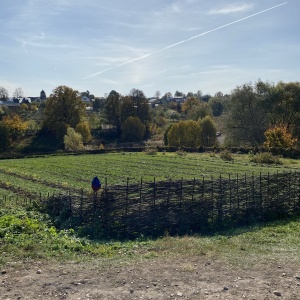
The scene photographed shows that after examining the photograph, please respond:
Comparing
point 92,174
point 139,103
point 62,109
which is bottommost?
point 92,174

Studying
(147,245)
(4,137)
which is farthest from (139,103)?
(147,245)

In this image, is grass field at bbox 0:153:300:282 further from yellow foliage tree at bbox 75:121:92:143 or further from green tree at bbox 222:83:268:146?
yellow foliage tree at bbox 75:121:92:143

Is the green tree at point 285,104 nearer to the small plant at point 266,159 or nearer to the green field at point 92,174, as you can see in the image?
the small plant at point 266,159

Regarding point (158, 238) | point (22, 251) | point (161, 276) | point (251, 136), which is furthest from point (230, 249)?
point (251, 136)

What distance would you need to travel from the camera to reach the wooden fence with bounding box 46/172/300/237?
535 inches

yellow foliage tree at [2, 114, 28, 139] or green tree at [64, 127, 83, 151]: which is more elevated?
yellow foliage tree at [2, 114, 28, 139]

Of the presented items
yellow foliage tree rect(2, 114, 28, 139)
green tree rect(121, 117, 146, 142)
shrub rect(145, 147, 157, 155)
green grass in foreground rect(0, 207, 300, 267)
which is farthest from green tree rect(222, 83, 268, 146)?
green grass in foreground rect(0, 207, 300, 267)

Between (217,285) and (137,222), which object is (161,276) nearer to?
(217,285)

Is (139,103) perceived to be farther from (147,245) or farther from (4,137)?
(147,245)

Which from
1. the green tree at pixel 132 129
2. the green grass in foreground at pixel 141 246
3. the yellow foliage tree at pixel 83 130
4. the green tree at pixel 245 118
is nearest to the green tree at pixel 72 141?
the yellow foliage tree at pixel 83 130

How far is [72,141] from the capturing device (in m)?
67.8

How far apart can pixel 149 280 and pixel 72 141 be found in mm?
61320

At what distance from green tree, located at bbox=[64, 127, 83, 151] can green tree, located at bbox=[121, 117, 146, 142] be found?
1339 centimetres

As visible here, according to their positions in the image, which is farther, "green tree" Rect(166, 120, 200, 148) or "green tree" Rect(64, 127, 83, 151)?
"green tree" Rect(166, 120, 200, 148)
